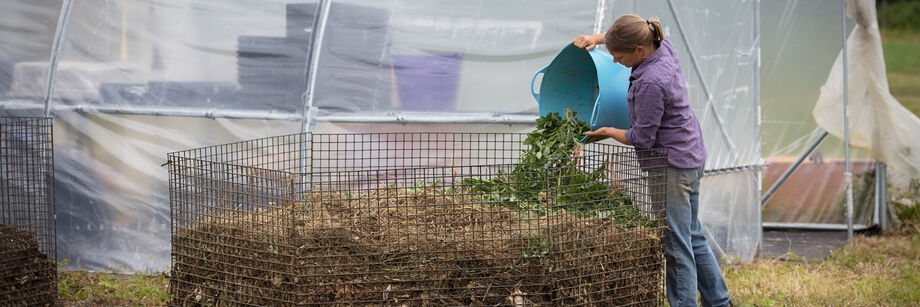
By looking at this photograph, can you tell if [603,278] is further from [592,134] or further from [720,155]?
[720,155]

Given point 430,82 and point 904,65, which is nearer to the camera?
point 430,82

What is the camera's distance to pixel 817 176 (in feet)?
27.5

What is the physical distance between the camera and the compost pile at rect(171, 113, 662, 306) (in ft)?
12.6

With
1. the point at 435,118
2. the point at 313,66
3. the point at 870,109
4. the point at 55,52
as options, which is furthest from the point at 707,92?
the point at 55,52

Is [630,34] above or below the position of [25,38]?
below

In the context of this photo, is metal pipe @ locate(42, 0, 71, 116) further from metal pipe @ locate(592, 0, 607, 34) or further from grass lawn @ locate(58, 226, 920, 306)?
metal pipe @ locate(592, 0, 607, 34)

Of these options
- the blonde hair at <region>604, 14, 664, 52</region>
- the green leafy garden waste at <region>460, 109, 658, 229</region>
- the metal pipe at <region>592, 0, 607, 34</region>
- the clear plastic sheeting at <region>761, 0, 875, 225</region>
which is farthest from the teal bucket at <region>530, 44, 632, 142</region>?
the clear plastic sheeting at <region>761, 0, 875, 225</region>

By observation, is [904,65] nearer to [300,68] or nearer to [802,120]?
[802,120]

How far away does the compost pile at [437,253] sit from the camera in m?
3.85

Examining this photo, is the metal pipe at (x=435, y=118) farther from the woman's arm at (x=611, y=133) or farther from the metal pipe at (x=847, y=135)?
the metal pipe at (x=847, y=135)

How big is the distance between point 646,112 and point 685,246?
772 millimetres

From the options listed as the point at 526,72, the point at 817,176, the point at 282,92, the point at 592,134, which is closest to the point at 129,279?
the point at 282,92

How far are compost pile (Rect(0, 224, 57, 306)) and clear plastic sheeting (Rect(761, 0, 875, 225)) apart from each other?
6.35 metres

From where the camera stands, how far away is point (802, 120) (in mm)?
8250
